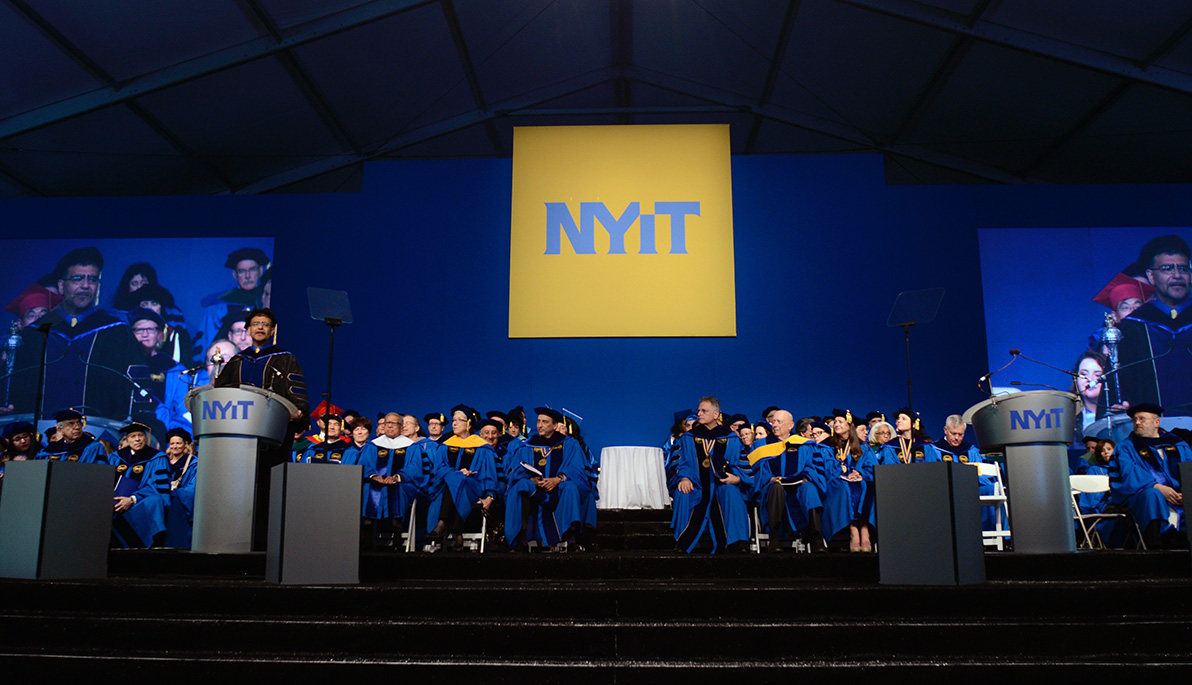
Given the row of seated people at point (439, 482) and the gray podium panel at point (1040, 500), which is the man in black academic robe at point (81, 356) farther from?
the gray podium panel at point (1040, 500)

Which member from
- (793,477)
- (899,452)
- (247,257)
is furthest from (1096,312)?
(247,257)

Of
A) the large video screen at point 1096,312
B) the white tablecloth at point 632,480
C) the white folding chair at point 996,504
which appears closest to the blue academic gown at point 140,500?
the white tablecloth at point 632,480

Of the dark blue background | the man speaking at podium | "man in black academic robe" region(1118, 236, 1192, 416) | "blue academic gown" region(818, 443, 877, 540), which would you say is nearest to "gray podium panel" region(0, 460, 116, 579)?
the man speaking at podium

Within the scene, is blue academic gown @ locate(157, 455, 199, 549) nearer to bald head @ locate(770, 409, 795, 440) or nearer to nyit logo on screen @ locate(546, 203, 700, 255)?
nyit logo on screen @ locate(546, 203, 700, 255)

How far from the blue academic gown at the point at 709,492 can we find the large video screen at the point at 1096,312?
4645 millimetres

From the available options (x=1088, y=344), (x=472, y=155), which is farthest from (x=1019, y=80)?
(x=472, y=155)

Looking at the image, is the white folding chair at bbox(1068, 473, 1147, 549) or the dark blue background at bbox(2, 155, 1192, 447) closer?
the white folding chair at bbox(1068, 473, 1147, 549)

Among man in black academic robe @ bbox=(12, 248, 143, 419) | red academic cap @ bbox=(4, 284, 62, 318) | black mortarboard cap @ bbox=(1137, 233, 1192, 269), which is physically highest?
black mortarboard cap @ bbox=(1137, 233, 1192, 269)

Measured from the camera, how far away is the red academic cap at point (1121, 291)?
10.1 m

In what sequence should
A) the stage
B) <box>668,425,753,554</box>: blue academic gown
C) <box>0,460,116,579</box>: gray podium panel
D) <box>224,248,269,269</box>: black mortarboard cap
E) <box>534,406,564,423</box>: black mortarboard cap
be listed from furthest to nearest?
<box>224,248,269,269</box>: black mortarboard cap, <box>534,406,564,423</box>: black mortarboard cap, <box>668,425,753,554</box>: blue academic gown, <box>0,460,116,579</box>: gray podium panel, the stage

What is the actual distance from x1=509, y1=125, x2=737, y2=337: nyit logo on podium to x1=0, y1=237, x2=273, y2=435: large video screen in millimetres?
3321

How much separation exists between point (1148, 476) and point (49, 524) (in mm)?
7552

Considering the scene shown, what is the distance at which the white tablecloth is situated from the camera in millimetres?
9086

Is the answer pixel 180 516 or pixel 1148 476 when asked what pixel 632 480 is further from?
pixel 1148 476
